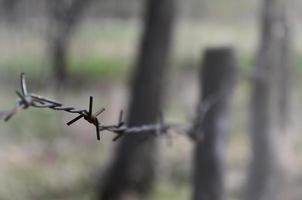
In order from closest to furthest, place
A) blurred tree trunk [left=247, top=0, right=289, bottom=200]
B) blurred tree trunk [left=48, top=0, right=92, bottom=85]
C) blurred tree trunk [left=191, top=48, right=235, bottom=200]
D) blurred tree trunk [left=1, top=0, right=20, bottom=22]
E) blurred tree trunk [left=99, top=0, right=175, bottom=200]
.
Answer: blurred tree trunk [left=191, top=48, right=235, bottom=200], blurred tree trunk [left=247, top=0, right=289, bottom=200], blurred tree trunk [left=99, top=0, right=175, bottom=200], blurred tree trunk [left=48, top=0, right=92, bottom=85], blurred tree trunk [left=1, top=0, right=20, bottom=22]

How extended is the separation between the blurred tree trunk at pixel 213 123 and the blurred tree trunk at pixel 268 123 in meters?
0.88

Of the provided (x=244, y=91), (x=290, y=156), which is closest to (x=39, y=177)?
(x=290, y=156)

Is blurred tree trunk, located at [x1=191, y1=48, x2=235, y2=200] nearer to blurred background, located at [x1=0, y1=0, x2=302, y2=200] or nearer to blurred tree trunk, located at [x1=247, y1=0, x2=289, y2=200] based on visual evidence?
blurred background, located at [x1=0, y1=0, x2=302, y2=200]

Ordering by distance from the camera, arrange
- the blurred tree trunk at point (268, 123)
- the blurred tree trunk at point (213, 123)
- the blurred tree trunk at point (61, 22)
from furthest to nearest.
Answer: the blurred tree trunk at point (61, 22) → the blurred tree trunk at point (268, 123) → the blurred tree trunk at point (213, 123)

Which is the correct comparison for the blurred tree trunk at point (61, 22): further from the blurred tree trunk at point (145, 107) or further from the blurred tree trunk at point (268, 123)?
the blurred tree trunk at point (268, 123)

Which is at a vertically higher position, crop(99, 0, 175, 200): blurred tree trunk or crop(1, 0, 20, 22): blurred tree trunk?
crop(1, 0, 20, 22): blurred tree trunk

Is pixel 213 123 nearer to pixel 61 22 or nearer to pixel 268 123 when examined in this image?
pixel 268 123

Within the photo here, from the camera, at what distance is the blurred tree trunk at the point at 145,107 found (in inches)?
256

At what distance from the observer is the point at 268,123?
165 inches

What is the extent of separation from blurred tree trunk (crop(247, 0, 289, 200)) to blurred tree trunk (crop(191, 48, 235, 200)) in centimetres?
88

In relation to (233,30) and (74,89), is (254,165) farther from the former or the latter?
(233,30)

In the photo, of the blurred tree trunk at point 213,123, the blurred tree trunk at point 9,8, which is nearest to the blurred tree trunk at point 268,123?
the blurred tree trunk at point 213,123

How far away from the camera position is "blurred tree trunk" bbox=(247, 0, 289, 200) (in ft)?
13.6

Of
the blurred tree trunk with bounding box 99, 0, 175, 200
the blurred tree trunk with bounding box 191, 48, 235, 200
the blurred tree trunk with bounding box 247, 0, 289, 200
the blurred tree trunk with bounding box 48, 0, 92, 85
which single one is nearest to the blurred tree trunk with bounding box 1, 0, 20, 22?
the blurred tree trunk with bounding box 48, 0, 92, 85
